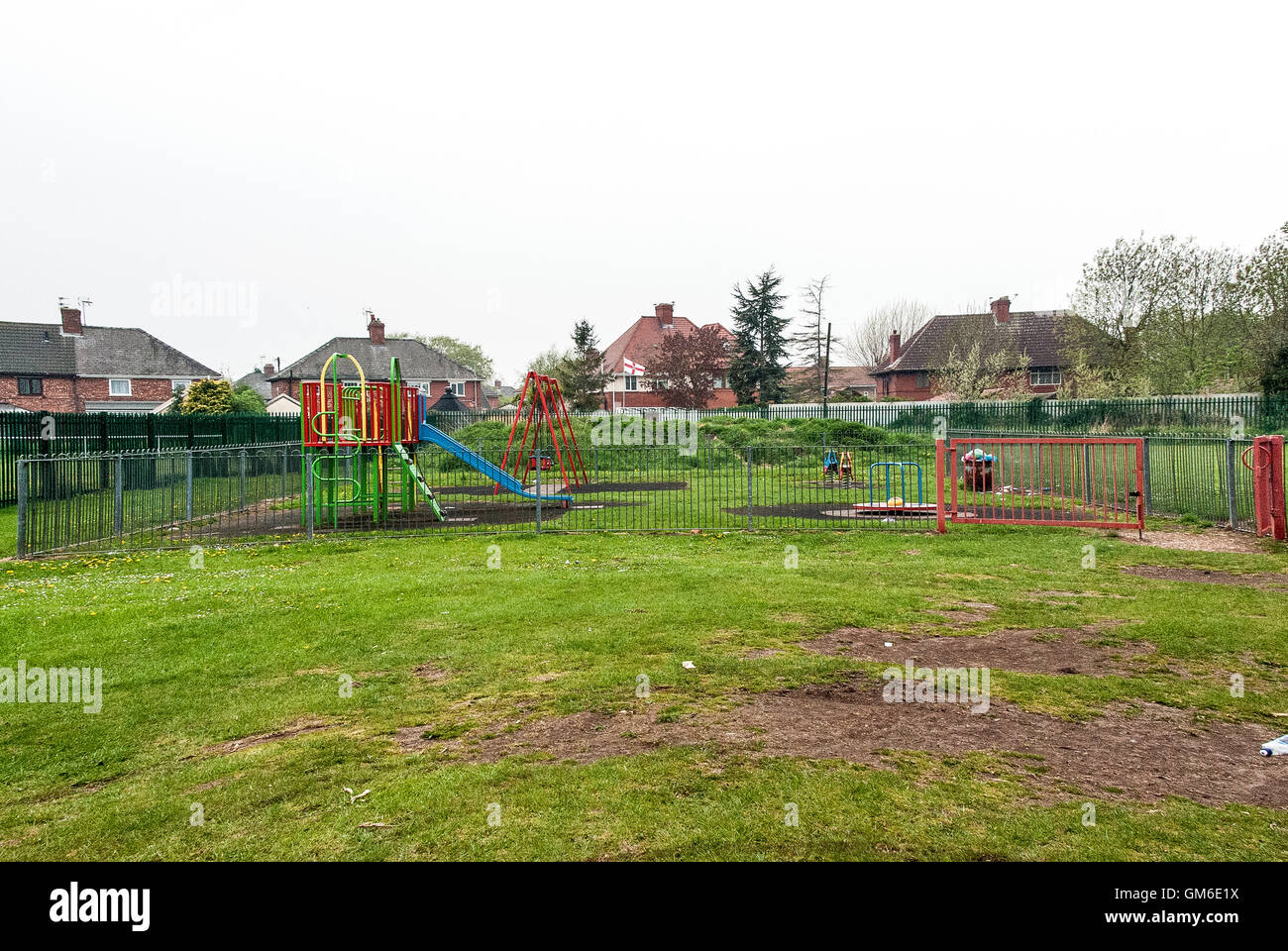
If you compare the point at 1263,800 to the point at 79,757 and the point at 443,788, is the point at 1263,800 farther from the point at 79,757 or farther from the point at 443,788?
the point at 79,757

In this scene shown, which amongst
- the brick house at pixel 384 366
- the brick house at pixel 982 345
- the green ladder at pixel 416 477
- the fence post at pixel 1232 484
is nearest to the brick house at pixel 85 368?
the brick house at pixel 384 366

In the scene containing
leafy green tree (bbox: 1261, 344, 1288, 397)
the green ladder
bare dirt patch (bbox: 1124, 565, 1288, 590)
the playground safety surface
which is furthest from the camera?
leafy green tree (bbox: 1261, 344, 1288, 397)

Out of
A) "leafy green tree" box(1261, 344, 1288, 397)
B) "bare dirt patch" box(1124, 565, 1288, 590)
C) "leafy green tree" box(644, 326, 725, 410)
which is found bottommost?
"bare dirt patch" box(1124, 565, 1288, 590)

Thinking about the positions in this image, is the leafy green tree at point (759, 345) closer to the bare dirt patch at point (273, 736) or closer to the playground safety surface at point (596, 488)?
the playground safety surface at point (596, 488)

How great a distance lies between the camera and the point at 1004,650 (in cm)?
762

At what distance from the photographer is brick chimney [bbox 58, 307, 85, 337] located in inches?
2421

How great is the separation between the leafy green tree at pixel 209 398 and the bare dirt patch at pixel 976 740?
4683 centimetres

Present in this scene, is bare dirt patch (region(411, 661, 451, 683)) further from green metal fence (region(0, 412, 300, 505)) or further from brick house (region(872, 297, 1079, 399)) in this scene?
brick house (region(872, 297, 1079, 399))

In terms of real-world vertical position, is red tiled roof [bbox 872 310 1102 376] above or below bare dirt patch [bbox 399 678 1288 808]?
above

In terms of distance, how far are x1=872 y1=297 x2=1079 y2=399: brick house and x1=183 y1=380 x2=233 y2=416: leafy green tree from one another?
45989 mm

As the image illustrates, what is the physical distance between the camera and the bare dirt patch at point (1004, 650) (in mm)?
7098

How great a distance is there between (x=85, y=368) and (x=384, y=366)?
21.2m

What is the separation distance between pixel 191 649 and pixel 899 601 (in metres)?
7.27

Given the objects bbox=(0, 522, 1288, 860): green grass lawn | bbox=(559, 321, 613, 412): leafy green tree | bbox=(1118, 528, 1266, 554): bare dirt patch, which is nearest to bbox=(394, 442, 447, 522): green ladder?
bbox=(0, 522, 1288, 860): green grass lawn
